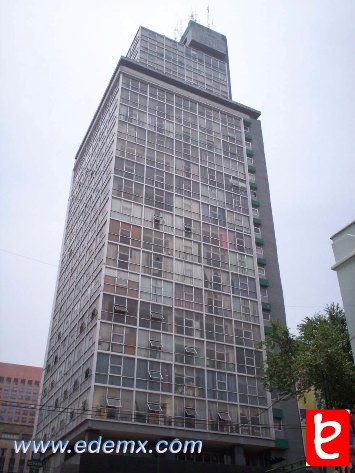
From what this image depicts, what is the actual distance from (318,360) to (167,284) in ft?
68.0

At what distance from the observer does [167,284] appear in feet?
164

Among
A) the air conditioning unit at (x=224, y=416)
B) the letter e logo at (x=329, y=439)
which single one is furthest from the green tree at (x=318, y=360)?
the letter e logo at (x=329, y=439)

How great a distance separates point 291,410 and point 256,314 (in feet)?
33.7

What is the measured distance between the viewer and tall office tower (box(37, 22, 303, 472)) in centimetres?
4300

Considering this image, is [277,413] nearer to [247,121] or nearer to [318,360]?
[318,360]

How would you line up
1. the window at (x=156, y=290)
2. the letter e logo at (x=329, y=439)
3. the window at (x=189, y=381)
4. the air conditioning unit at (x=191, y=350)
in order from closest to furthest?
1. the letter e logo at (x=329, y=439)
2. the window at (x=189, y=381)
3. the air conditioning unit at (x=191, y=350)
4. the window at (x=156, y=290)

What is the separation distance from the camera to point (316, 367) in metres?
32.7

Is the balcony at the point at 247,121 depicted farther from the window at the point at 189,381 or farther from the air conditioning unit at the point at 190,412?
the air conditioning unit at the point at 190,412

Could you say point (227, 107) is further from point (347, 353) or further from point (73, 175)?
point (347, 353)

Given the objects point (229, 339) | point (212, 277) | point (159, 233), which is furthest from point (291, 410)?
point (159, 233)

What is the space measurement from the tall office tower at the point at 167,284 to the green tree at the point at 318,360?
10385 millimetres

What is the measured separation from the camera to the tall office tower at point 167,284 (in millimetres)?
43000

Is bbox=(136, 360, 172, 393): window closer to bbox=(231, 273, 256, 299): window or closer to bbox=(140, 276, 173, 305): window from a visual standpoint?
bbox=(140, 276, 173, 305): window

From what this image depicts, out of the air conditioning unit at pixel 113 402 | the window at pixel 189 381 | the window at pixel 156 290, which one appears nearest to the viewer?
the air conditioning unit at pixel 113 402
